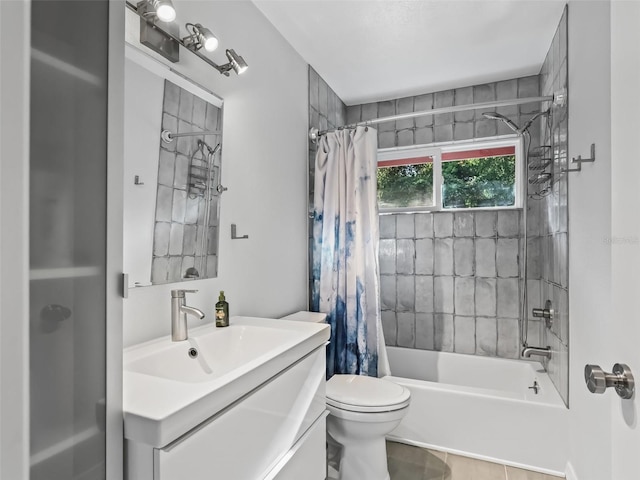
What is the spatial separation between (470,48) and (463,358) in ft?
A: 7.44

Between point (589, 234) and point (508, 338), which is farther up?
point (589, 234)

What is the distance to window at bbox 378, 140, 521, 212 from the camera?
9.84 feet

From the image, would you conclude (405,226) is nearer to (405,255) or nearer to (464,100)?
(405,255)

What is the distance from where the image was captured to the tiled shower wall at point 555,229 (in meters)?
2.05

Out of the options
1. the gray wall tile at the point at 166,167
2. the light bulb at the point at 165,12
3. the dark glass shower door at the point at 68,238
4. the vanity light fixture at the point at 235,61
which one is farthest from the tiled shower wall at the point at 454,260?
the dark glass shower door at the point at 68,238

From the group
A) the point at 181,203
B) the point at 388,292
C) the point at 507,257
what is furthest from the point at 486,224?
the point at 181,203

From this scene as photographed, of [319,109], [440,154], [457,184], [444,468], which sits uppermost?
[319,109]

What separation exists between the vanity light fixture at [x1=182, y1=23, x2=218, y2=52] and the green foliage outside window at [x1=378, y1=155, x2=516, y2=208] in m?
2.17

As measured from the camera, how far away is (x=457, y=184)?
3.13m

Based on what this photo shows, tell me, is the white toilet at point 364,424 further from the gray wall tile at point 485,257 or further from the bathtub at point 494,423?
the gray wall tile at point 485,257

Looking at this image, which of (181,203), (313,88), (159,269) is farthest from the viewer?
(313,88)

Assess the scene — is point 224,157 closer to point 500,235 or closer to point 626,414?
point 626,414

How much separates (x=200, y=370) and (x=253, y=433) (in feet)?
1.21

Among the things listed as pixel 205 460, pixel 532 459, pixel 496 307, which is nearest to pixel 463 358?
pixel 496 307
